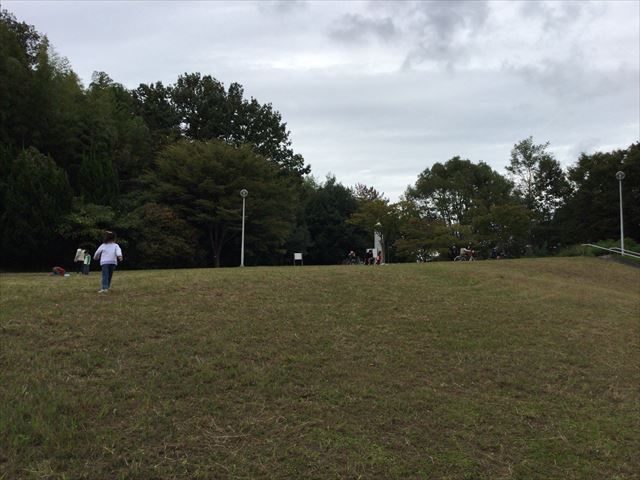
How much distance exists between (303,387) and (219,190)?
26050 mm

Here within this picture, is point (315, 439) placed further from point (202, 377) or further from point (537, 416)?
point (537, 416)

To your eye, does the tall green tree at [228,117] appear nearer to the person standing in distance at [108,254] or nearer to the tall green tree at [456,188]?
the tall green tree at [456,188]

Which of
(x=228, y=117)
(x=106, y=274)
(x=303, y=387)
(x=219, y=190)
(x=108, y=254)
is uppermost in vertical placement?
(x=228, y=117)

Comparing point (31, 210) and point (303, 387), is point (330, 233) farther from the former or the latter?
point (303, 387)

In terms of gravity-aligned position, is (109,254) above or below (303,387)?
above

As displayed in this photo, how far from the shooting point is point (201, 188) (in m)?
31.1

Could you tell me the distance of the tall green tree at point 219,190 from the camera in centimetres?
3098

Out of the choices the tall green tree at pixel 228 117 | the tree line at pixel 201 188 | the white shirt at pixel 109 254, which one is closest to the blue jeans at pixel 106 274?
the white shirt at pixel 109 254

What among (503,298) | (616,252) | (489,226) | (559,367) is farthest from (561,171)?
(559,367)

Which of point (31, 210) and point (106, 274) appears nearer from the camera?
point (106, 274)

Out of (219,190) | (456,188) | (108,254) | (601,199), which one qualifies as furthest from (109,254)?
(456,188)

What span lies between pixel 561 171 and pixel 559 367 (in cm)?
5048

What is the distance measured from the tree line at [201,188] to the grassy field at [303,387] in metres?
17.0

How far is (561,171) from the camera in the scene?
52469 mm
